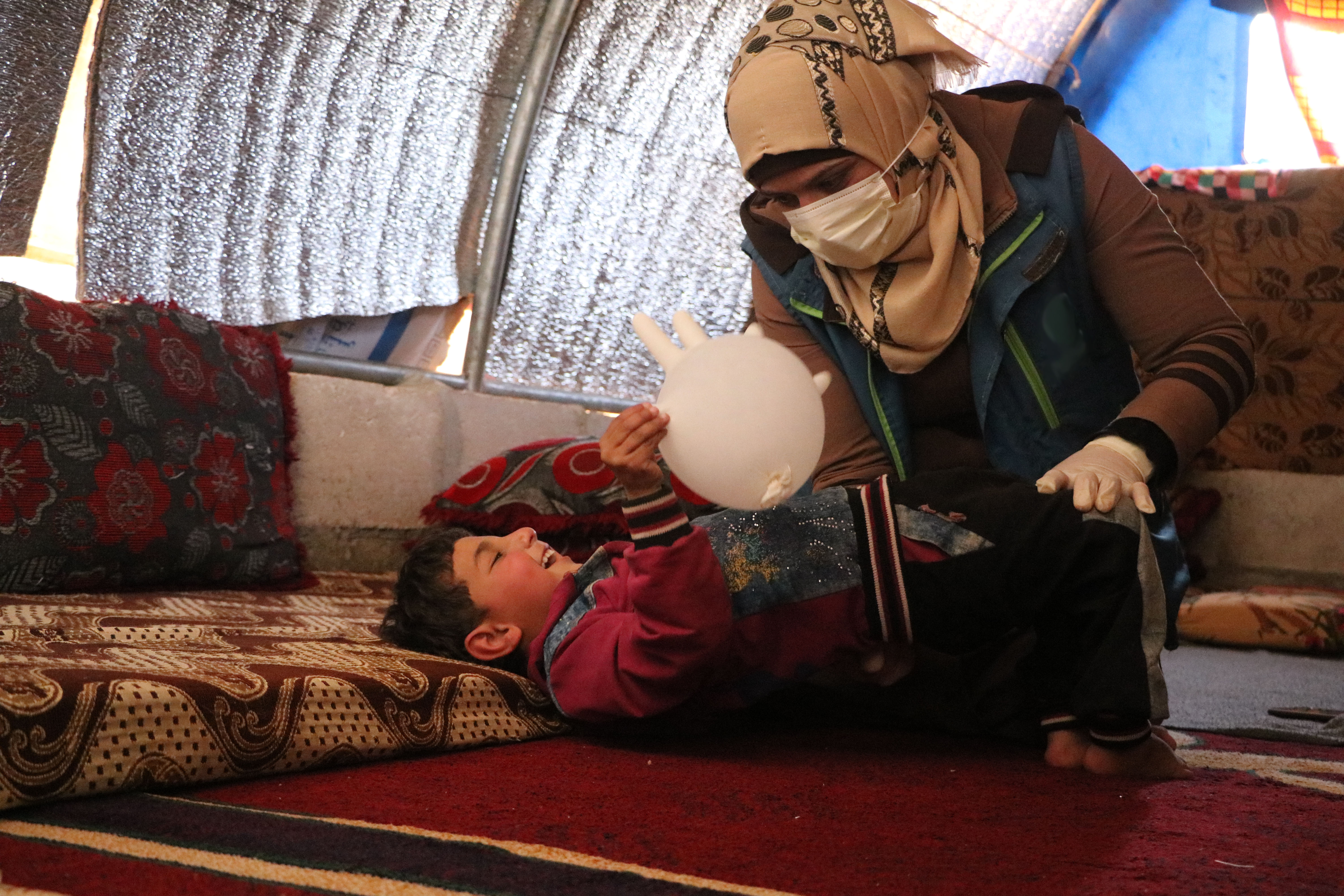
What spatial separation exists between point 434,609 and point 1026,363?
0.94m

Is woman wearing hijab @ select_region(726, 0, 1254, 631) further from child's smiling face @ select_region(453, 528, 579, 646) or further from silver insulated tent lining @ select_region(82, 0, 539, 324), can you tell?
silver insulated tent lining @ select_region(82, 0, 539, 324)

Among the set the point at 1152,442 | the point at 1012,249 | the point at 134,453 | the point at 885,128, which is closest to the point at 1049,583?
the point at 1152,442

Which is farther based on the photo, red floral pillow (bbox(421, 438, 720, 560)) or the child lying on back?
red floral pillow (bbox(421, 438, 720, 560))

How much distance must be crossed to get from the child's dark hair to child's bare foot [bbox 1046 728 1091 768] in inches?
30.1

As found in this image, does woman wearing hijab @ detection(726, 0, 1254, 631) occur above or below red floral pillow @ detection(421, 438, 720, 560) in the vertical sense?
above

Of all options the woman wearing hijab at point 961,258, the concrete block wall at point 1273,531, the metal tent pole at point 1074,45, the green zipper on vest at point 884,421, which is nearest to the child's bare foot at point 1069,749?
the woman wearing hijab at point 961,258

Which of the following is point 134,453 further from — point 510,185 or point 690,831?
point 690,831

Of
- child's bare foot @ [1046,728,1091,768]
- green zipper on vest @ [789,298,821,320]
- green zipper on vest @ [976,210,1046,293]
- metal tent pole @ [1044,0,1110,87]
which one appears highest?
metal tent pole @ [1044,0,1110,87]

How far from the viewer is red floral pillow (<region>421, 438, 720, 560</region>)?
2602 mm

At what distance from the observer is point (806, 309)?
5.85 ft

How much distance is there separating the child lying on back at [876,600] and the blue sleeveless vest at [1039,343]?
0.28m

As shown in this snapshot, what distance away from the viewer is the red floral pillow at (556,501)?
2.60 metres

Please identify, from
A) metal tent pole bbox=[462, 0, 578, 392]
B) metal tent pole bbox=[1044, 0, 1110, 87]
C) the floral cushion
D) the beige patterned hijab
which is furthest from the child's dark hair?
metal tent pole bbox=[1044, 0, 1110, 87]

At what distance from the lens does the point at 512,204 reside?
10.3ft
